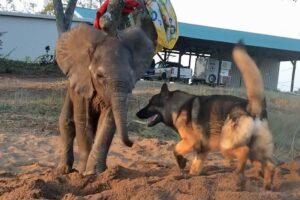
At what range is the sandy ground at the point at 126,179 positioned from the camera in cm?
575

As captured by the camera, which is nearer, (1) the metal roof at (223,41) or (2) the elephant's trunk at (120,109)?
(2) the elephant's trunk at (120,109)

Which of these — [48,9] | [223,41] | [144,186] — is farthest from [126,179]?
[48,9]

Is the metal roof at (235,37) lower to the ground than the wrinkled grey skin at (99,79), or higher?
higher

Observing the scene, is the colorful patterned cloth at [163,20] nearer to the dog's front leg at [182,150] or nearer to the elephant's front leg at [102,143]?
the dog's front leg at [182,150]

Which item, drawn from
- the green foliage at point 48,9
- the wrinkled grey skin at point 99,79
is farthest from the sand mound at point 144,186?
the green foliage at point 48,9

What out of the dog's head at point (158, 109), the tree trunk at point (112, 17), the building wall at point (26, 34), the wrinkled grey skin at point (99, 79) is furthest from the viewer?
the building wall at point (26, 34)

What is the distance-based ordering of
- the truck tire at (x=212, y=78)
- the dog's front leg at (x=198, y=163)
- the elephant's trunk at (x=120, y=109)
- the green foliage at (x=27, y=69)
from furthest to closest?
the truck tire at (x=212, y=78) < the green foliage at (x=27, y=69) < the dog's front leg at (x=198, y=163) < the elephant's trunk at (x=120, y=109)

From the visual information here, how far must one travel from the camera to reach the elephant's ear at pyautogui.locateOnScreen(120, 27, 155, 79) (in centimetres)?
731

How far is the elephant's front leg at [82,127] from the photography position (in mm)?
7520

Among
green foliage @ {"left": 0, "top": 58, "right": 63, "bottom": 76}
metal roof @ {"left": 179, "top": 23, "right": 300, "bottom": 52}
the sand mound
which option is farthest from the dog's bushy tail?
metal roof @ {"left": 179, "top": 23, "right": 300, "bottom": 52}

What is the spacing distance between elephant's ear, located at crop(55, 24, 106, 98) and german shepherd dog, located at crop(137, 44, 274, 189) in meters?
1.63

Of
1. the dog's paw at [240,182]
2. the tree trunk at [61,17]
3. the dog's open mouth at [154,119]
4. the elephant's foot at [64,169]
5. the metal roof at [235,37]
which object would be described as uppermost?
the metal roof at [235,37]

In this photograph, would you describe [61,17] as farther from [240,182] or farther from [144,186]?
[144,186]

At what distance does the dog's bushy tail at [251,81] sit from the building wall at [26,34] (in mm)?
29917
